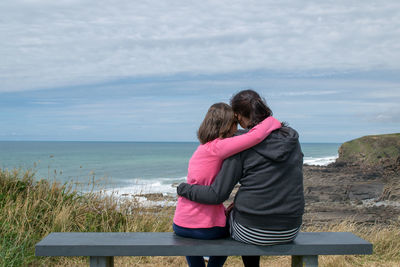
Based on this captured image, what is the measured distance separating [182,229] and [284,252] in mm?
716

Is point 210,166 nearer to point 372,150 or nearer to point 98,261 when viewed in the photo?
point 98,261

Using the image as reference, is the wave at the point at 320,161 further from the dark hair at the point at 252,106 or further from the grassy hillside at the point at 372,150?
the dark hair at the point at 252,106

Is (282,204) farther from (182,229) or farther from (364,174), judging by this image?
(364,174)

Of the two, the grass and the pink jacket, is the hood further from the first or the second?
the grass

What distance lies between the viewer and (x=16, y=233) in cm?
442

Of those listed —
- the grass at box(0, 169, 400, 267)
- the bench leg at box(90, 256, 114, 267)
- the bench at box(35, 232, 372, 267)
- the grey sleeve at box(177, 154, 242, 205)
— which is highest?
the grey sleeve at box(177, 154, 242, 205)

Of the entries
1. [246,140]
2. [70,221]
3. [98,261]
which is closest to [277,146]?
[246,140]

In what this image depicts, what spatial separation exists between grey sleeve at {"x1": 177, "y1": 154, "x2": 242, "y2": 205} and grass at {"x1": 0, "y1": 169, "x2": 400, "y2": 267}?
2067mm

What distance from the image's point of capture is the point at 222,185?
2520 millimetres

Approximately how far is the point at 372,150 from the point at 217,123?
29749 millimetres

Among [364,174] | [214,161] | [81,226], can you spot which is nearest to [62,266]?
[81,226]

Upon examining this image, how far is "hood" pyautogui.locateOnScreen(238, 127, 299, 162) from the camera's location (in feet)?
8.11

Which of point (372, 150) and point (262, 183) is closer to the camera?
point (262, 183)

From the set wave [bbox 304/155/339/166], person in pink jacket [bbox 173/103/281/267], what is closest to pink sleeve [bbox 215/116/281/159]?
person in pink jacket [bbox 173/103/281/267]
